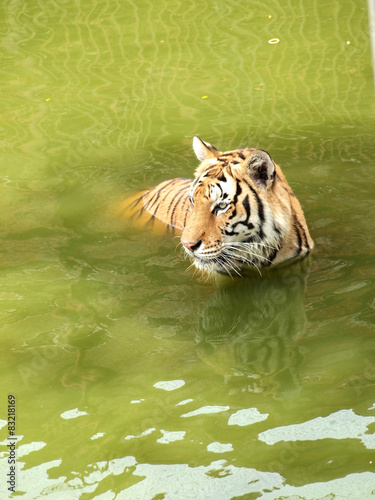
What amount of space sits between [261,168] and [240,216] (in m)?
0.29

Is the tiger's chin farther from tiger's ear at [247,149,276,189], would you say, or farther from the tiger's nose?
tiger's ear at [247,149,276,189]

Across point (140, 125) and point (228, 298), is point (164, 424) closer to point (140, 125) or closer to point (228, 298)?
point (228, 298)

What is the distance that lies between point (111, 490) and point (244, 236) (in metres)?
1.84

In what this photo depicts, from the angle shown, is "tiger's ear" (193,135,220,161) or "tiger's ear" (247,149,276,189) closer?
"tiger's ear" (247,149,276,189)

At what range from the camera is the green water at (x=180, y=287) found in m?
3.35

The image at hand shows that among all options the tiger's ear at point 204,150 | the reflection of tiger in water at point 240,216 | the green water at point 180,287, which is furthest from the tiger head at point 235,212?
the green water at point 180,287

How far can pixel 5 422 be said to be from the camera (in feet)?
12.1

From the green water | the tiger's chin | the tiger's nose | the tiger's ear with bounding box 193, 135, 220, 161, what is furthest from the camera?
the tiger's ear with bounding box 193, 135, 220, 161

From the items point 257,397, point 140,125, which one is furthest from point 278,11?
point 257,397

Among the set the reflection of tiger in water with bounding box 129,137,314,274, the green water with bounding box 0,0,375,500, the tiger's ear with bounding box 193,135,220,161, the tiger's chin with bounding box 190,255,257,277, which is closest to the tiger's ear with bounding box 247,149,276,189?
the reflection of tiger in water with bounding box 129,137,314,274

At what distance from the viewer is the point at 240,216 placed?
4527mm

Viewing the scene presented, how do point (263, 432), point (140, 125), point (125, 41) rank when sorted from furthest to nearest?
1. point (125, 41)
2. point (140, 125)
3. point (263, 432)

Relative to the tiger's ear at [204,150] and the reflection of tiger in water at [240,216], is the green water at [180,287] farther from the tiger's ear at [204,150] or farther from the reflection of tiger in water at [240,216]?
the tiger's ear at [204,150]

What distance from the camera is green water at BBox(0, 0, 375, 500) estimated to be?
11.0 feet
